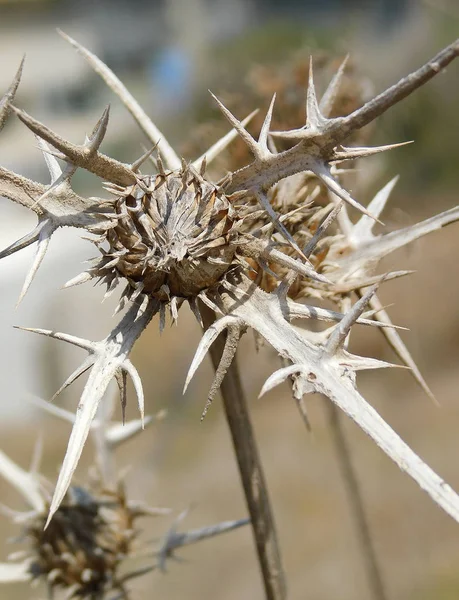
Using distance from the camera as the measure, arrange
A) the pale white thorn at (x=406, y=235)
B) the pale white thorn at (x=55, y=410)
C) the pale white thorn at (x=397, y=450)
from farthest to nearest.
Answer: the pale white thorn at (x=55, y=410) < the pale white thorn at (x=406, y=235) < the pale white thorn at (x=397, y=450)

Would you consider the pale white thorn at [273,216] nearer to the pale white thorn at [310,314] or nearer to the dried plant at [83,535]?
the pale white thorn at [310,314]

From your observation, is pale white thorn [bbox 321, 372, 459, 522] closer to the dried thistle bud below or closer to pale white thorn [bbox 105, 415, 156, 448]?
pale white thorn [bbox 105, 415, 156, 448]

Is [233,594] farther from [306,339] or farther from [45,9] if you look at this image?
[45,9]

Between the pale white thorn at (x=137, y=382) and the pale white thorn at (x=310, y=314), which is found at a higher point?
the pale white thorn at (x=310, y=314)

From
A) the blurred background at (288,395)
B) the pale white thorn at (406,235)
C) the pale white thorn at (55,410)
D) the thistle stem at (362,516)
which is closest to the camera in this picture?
the pale white thorn at (406,235)

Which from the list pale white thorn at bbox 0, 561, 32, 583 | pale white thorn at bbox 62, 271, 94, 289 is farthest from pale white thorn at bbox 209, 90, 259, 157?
pale white thorn at bbox 0, 561, 32, 583

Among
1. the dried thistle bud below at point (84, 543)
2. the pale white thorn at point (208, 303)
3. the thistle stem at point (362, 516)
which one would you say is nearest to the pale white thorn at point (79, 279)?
the pale white thorn at point (208, 303)
